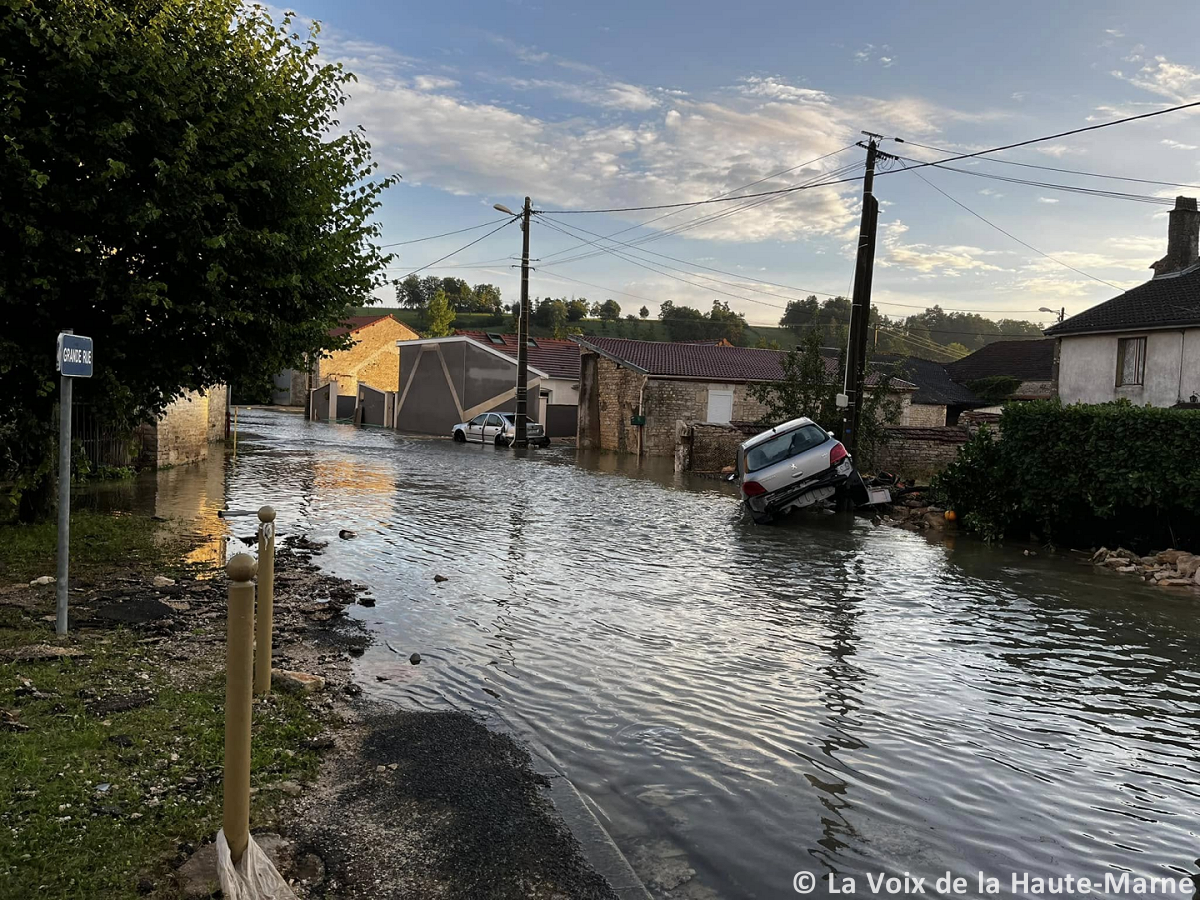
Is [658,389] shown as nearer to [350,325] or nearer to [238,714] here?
[350,325]

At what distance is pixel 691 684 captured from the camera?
683cm

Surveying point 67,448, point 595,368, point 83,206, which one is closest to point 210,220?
point 83,206

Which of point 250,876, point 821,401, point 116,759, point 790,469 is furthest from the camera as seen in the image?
point 821,401

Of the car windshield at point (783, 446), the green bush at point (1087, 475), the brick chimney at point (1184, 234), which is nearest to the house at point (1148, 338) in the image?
the brick chimney at point (1184, 234)

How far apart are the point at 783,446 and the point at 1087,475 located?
17.6ft

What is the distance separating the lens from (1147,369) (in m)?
26.5

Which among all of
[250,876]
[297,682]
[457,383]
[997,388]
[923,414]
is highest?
[997,388]

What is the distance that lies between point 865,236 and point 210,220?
1572 centimetres

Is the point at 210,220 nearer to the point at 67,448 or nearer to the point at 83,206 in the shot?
the point at 83,206

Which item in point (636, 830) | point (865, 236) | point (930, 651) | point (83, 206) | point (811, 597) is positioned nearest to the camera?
point (636, 830)

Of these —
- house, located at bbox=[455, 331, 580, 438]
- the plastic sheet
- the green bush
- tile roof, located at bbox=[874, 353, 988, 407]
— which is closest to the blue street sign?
the plastic sheet

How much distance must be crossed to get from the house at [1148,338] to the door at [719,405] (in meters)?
13.1

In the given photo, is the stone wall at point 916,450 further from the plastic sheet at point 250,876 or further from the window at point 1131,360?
the plastic sheet at point 250,876

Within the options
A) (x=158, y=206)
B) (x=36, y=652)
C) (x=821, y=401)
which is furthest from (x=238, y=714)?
(x=821, y=401)
